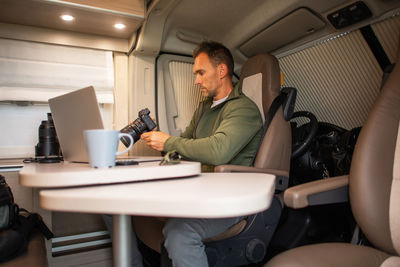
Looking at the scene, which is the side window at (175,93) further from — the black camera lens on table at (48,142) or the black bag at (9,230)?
the black bag at (9,230)


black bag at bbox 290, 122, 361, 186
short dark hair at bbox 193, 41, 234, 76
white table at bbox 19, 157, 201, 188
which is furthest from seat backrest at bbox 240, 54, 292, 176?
white table at bbox 19, 157, 201, 188

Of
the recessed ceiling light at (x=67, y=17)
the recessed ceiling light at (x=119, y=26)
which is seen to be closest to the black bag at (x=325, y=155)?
the recessed ceiling light at (x=119, y=26)

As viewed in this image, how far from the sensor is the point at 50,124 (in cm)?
191

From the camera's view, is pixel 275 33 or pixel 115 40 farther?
pixel 115 40

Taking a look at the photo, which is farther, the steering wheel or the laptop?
the steering wheel

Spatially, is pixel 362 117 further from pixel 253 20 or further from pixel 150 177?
pixel 150 177

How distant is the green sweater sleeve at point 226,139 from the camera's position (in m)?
1.50

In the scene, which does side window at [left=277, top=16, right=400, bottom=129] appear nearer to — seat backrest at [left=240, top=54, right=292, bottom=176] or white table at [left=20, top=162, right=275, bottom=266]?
seat backrest at [left=240, top=54, right=292, bottom=176]

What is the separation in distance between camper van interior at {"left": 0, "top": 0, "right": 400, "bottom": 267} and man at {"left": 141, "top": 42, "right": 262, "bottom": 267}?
0.36 feet

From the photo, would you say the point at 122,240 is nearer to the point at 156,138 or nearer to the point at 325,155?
the point at 156,138

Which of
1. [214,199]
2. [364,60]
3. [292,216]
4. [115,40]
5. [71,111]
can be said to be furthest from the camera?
[115,40]

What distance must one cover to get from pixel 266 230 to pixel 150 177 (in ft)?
2.48

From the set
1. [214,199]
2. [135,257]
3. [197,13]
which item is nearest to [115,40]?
[197,13]

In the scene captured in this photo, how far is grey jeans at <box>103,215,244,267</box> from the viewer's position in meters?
1.07
